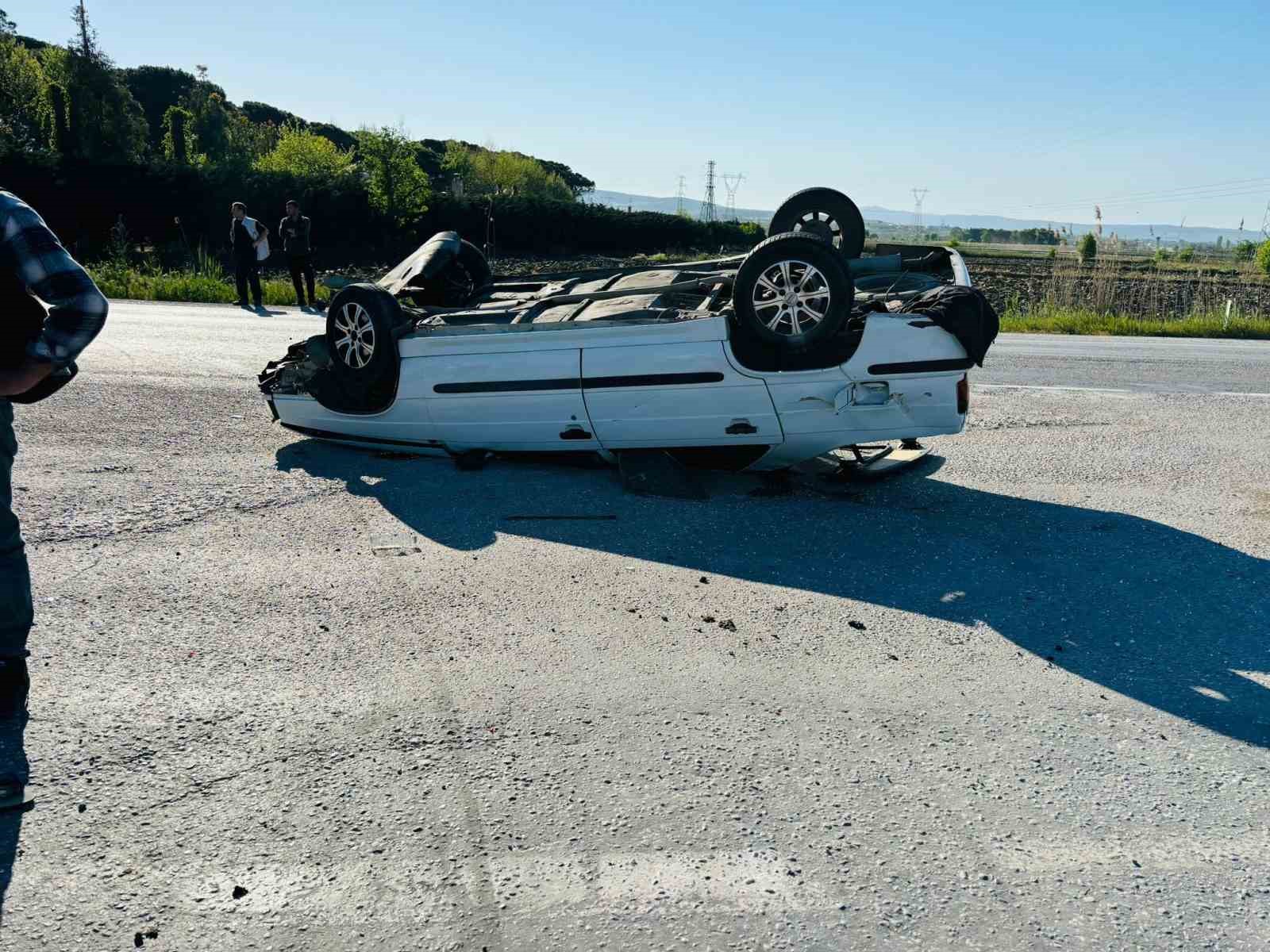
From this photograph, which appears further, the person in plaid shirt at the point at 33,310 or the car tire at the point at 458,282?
the car tire at the point at 458,282

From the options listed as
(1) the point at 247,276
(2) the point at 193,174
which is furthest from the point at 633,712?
(2) the point at 193,174

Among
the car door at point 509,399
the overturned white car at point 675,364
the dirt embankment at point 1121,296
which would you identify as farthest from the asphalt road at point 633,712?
the dirt embankment at point 1121,296

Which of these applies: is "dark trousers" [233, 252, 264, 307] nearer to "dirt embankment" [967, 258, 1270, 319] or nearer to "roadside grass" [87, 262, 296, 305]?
"roadside grass" [87, 262, 296, 305]

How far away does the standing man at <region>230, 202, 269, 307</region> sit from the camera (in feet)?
51.9

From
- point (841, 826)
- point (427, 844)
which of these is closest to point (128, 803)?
point (427, 844)

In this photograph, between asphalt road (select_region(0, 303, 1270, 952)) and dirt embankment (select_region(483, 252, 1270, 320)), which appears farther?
dirt embankment (select_region(483, 252, 1270, 320))

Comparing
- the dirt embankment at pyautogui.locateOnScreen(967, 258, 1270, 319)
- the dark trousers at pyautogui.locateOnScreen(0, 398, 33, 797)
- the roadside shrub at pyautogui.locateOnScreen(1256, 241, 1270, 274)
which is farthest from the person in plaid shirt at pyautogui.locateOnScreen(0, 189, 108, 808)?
the roadside shrub at pyautogui.locateOnScreen(1256, 241, 1270, 274)

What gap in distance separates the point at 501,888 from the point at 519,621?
1.71m

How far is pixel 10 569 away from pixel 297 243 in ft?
44.9

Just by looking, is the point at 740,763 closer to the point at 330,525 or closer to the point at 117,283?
the point at 330,525

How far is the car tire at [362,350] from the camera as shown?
20.7 feet

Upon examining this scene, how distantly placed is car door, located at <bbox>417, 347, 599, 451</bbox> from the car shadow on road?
24 cm

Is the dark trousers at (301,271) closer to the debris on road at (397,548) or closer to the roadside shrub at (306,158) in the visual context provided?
the debris on road at (397,548)

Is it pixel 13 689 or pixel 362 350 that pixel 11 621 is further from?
pixel 362 350
